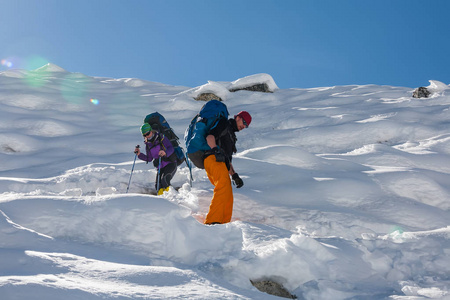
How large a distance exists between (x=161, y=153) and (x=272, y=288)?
3966 mm

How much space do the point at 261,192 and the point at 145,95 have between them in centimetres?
1399

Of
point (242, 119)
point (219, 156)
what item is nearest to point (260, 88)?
point (242, 119)

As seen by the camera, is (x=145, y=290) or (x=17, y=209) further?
(x=17, y=209)

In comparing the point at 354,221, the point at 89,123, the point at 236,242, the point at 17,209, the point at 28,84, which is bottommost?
the point at 354,221

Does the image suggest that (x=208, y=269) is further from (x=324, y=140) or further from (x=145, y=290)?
(x=324, y=140)

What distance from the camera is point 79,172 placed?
7.39 m

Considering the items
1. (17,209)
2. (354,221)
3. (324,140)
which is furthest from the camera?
(324,140)

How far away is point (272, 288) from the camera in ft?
8.59

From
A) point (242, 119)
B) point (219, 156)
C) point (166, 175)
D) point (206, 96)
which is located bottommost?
point (166, 175)

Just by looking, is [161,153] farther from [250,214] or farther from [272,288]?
[272,288]

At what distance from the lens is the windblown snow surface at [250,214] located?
2293mm

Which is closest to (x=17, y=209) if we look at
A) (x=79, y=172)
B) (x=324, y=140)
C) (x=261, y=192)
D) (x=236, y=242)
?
(x=236, y=242)

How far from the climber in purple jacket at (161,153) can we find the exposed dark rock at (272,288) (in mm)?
3775

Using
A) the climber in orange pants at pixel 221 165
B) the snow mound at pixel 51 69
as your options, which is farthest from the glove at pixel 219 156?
the snow mound at pixel 51 69
